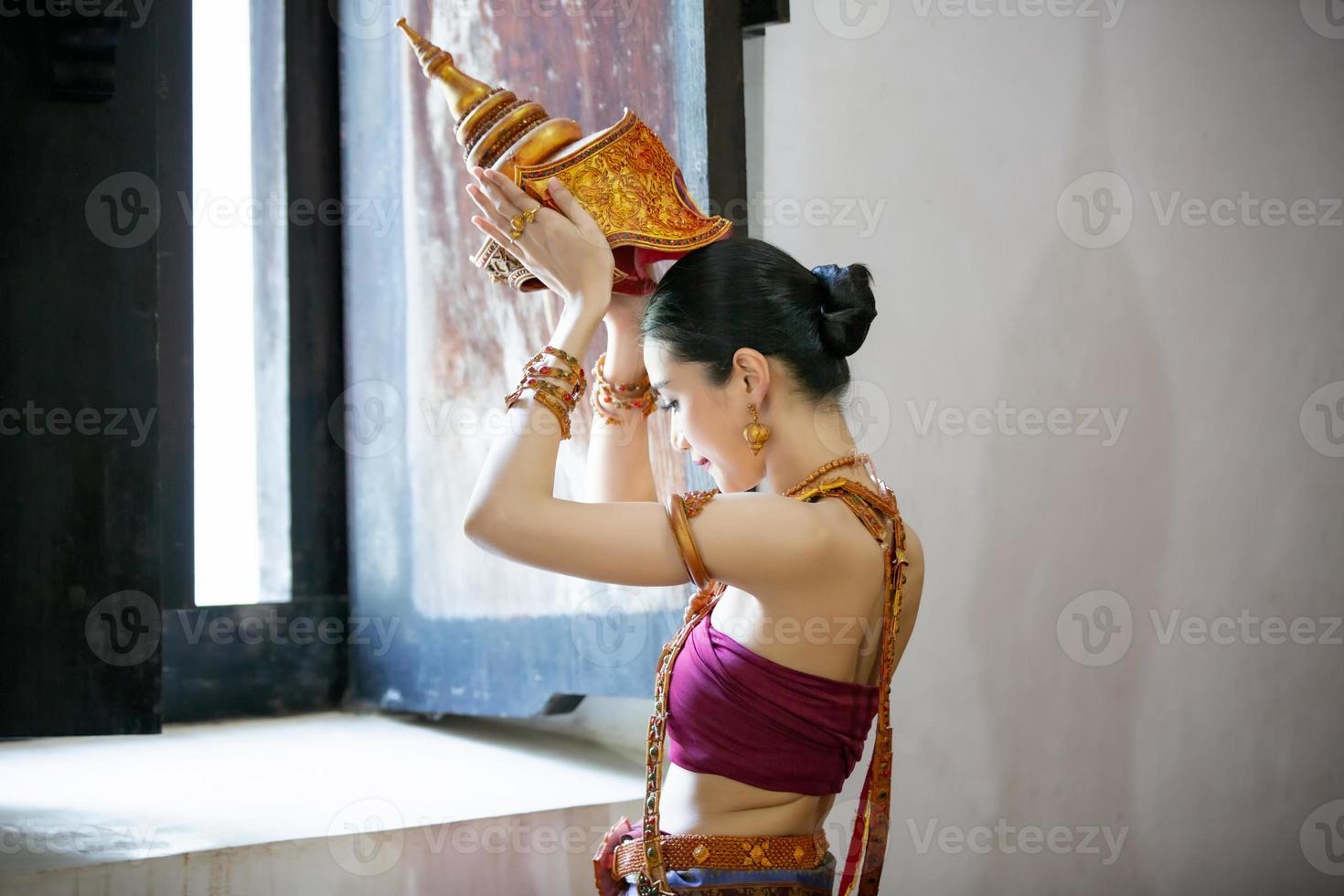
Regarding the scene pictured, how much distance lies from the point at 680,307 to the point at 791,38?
3.06 feet

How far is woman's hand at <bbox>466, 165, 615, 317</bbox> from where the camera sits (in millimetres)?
1380

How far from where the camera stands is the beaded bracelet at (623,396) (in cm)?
168

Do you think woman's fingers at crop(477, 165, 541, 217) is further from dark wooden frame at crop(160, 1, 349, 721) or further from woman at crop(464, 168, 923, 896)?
dark wooden frame at crop(160, 1, 349, 721)

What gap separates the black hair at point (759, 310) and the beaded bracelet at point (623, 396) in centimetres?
21

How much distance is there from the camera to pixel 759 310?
1.43m

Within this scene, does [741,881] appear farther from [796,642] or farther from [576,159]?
[576,159]

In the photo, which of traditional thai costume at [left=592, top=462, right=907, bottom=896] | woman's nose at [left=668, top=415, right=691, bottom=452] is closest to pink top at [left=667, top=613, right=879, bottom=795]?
traditional thai costume at [left=592, top=462, right=907, bottom=896]

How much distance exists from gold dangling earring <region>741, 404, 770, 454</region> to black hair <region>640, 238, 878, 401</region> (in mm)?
57

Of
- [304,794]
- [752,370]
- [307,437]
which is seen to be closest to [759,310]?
[752,370]

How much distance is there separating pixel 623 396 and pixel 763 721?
0.51 metres

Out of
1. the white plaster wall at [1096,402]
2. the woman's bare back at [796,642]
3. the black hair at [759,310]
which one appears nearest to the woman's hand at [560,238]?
the black hair at [759,310]

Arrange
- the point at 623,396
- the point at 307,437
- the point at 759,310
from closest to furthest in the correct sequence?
the point at 759,310 < the point at 623,396 < the point at 307,437

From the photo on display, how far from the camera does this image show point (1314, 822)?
285 cm

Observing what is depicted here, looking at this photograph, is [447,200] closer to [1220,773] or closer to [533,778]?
[533,778]
